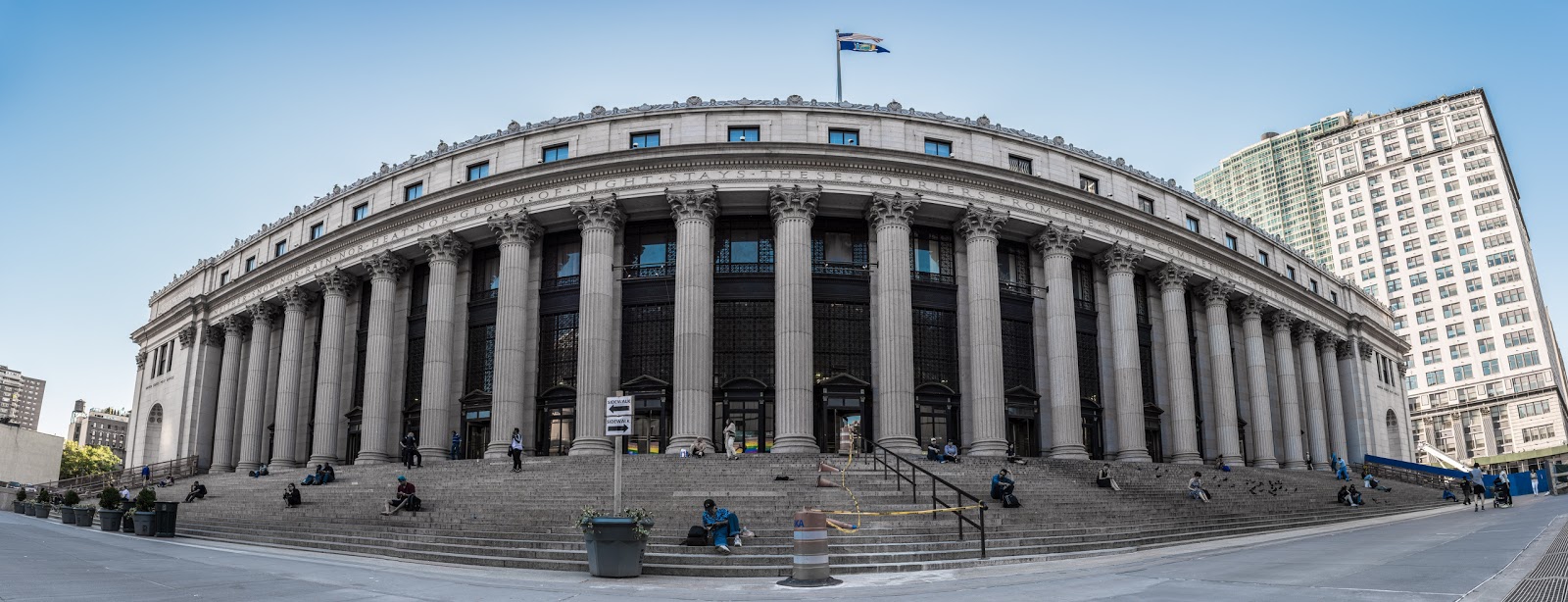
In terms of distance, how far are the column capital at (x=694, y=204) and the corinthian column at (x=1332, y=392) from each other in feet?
138

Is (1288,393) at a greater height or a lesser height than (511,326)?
lesser

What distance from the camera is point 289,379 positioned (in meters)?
47.1

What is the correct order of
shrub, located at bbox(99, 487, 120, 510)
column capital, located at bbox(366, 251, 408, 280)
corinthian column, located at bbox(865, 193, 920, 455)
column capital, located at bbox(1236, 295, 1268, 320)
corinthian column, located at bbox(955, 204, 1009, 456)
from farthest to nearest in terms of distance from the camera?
column capital, located at bbox(1236, 295, 1268, 320), column capital, located at bbox(366, 251, 408, 280), corinthian column, located at bbox(955, 204, 1009, 456), corinthian column, located at bbox(865, 193, 920, 455), shrub, located at bbox(99, 487, 120, 510)

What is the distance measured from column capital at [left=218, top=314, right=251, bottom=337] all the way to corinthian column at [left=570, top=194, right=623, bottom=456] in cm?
2632

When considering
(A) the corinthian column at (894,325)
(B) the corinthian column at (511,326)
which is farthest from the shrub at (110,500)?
(A) the corinthian column at (894,325)

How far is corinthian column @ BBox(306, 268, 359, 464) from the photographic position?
1741 inches

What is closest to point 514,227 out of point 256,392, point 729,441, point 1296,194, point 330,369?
point 330,369

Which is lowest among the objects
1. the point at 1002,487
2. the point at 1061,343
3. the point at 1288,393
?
the point at 1002,487

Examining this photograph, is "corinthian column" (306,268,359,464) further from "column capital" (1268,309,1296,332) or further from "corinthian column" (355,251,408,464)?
"column capital" (1268,309,1296,332)

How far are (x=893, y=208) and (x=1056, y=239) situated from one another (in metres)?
8.25

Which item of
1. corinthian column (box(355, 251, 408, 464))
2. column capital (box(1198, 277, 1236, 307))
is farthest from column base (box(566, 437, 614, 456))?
column capital (box(1198, 277, 1236, 307))

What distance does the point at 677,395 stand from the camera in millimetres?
36344

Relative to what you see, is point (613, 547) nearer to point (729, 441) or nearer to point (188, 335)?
point (729, 441)

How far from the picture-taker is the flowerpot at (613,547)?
17.2m
